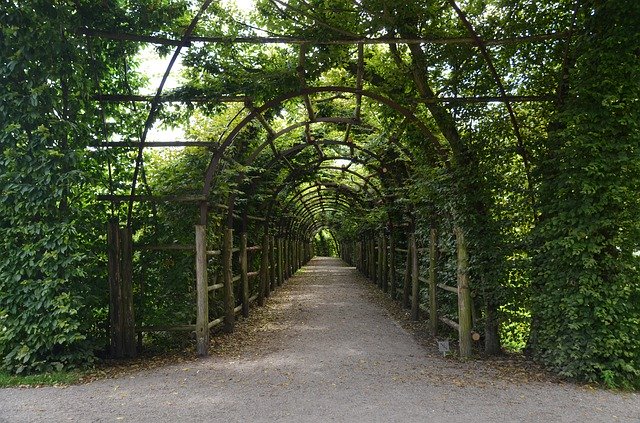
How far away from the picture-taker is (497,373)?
20.9 ft

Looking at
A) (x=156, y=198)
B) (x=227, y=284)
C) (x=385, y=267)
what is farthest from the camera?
(x=385, y=267)

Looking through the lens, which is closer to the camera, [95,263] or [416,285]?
[95,263]

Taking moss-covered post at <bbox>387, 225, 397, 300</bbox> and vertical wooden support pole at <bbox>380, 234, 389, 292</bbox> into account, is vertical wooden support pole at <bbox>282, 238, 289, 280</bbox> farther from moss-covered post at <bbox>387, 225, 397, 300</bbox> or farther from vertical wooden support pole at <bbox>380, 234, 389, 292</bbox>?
moss-covered post at <bbox>387, 225, 397, 300</bbox>

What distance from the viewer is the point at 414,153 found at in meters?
8.88

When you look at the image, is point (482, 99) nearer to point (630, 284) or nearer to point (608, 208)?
point (608, 208)

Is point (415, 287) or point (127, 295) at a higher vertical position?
point (127, 295)

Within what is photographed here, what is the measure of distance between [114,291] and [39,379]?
5.20 feet

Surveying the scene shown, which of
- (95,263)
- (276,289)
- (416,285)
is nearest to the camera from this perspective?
(95,263)

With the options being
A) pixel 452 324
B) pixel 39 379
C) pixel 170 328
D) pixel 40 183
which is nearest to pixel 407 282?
pixel 452 324

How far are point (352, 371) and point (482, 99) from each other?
4043 mm

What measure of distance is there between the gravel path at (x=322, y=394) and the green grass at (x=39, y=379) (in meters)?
0.25

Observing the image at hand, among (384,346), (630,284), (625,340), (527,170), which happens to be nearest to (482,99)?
(527,170)

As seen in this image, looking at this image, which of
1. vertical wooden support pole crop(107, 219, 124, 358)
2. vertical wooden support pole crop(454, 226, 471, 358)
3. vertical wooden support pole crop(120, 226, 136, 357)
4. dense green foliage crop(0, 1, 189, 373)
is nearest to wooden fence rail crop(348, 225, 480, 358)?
vertical wooden support pole crop(454, 226, 471, 358)

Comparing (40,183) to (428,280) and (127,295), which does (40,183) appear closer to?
(127,295)
